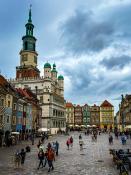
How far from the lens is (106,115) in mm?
173750

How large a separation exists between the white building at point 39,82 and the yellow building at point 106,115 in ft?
203

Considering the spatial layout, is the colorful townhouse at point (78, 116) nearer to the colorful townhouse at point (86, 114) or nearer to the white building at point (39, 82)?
the colorful townhouse at point (86, 114)

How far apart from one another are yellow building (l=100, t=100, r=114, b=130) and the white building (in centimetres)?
6200

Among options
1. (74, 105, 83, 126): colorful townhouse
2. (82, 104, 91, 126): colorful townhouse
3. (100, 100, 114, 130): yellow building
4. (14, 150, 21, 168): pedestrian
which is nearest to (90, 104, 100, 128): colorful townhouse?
(82, 104, 91, 126): colorful townhouse

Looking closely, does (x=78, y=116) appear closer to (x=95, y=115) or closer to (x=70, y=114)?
(x=70, y=114)

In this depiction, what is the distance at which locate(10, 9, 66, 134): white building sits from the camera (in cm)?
10169

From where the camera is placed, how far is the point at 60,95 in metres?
119

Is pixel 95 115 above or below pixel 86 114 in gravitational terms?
below

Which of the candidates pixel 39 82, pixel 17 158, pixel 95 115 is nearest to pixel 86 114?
pixel 95 115

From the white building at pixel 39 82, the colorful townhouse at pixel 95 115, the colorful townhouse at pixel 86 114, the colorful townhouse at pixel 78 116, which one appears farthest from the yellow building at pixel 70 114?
the white building at pixel 39 82

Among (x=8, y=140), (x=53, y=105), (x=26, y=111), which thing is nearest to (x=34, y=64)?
(x=53, y=105)

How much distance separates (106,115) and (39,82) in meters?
81.4

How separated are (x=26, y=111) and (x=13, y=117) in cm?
1163

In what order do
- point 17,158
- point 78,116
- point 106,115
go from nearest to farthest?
point 17,158 → point 106,115 → point 78,116
